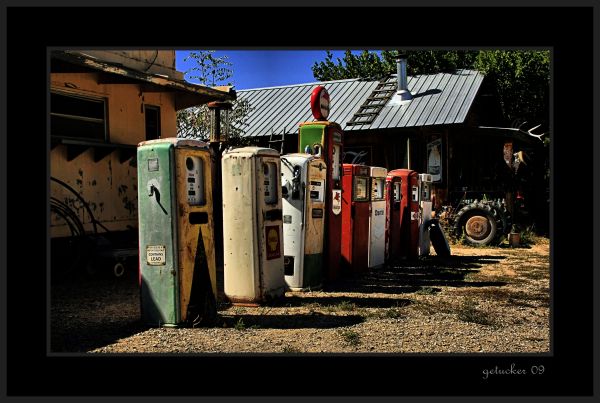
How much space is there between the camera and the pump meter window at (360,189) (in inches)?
378

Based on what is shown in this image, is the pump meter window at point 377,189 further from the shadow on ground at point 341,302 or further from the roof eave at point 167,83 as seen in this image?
the roof eave at point 167,83

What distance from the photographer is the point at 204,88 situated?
39.9 feet

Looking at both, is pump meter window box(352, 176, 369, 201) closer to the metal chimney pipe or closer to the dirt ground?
the dirt ground

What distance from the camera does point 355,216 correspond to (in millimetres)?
9594

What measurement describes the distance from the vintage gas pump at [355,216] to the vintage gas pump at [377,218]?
27 cm

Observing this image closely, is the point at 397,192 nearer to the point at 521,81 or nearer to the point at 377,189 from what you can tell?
the point at 377,189

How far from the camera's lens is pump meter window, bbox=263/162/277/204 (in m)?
7.55

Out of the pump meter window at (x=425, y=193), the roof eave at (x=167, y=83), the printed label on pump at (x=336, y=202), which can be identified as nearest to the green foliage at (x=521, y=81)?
the pump meter window at (x=425, y=193)

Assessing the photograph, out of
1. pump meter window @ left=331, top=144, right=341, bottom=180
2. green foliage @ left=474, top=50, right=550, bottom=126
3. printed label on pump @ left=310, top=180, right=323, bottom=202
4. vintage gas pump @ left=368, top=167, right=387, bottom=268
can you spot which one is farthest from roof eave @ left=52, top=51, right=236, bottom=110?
green foliage @ left=474, top=50, right=550, bottom=126

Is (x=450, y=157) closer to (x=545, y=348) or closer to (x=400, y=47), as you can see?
(x=545, y=348)

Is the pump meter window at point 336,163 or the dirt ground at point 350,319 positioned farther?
the pump meter window at point 336,163

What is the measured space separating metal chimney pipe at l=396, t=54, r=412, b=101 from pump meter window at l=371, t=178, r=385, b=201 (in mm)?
8617
